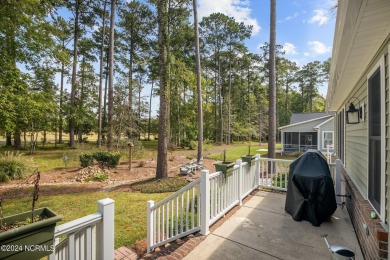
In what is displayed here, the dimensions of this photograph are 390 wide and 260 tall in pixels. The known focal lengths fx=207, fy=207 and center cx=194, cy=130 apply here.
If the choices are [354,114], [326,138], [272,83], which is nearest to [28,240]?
[354,114]

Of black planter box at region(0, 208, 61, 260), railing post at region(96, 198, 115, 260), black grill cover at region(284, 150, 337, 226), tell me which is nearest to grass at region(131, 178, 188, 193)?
black grill cover at region(284, 150, 337, 226)

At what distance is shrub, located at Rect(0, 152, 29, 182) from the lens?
8.09 m

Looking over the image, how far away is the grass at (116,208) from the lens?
14.0 ft

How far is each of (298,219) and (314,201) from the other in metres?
0.47

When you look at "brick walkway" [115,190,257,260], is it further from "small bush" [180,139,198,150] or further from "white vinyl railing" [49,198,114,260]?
"small bush" [180,139,198,150]

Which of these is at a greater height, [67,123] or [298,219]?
[67,123]

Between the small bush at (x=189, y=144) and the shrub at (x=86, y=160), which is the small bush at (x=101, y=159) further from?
the small bush at (x=189, y=144)

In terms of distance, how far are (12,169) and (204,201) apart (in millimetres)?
9030

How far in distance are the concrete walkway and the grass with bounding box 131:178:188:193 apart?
3.44 m

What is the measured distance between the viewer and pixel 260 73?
104ft

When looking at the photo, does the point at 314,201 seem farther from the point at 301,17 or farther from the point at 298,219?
the point at 301,17

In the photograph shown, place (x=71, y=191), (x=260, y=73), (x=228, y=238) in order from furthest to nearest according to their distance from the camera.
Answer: (x=260, y=73)
(x=71, y=191)
(x=228, y=238)

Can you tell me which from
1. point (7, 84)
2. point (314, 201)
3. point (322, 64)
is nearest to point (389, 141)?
point (314, 201)

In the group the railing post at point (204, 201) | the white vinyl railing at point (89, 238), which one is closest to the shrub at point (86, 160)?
the railing post at point (204, 201)
